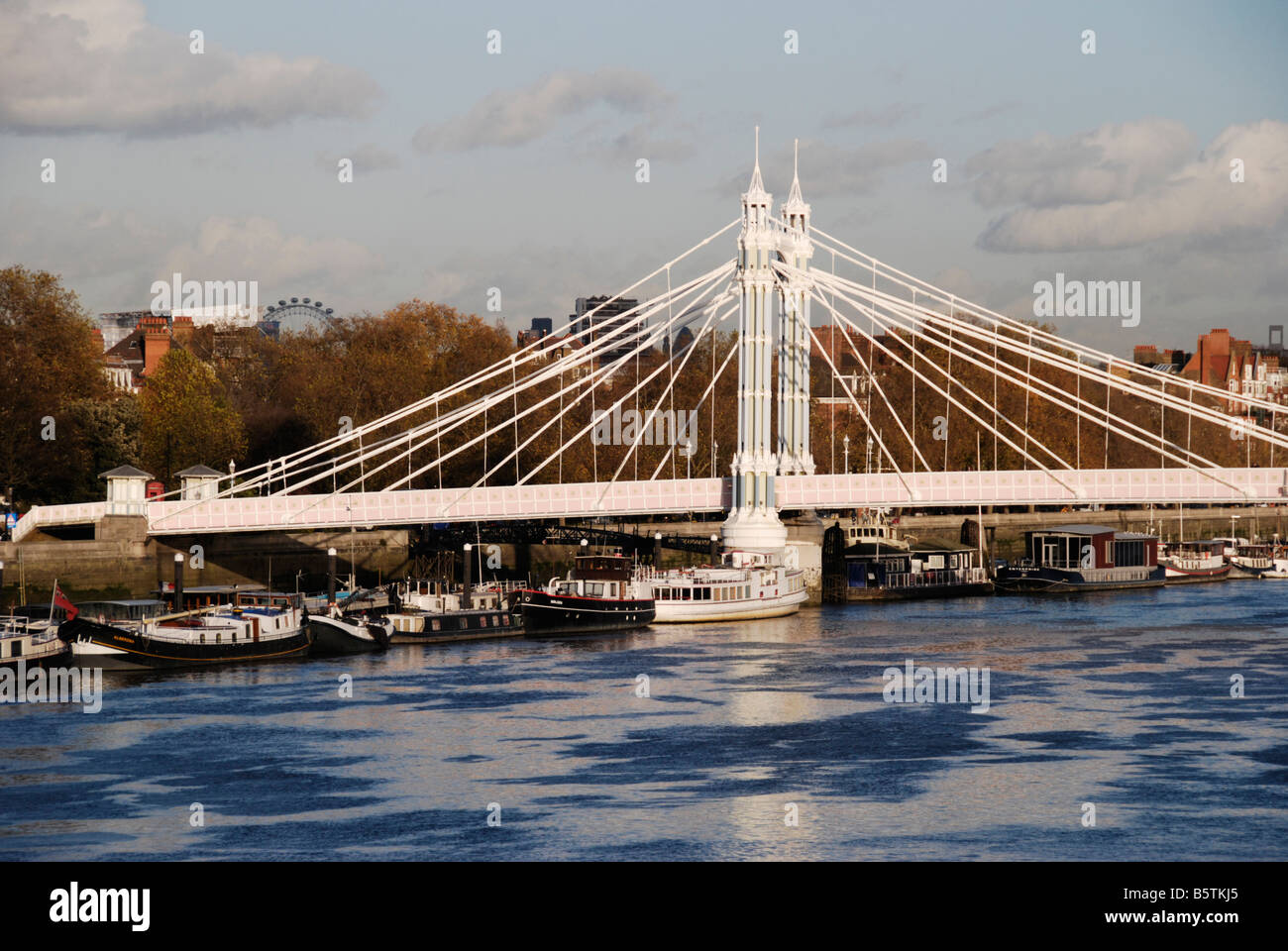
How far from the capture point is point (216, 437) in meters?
62.0

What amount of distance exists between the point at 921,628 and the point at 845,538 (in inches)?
496

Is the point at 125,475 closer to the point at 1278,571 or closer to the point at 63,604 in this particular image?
the point at 63,604

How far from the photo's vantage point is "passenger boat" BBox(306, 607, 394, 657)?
40.1 meters

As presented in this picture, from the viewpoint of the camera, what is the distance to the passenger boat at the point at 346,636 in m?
40.1

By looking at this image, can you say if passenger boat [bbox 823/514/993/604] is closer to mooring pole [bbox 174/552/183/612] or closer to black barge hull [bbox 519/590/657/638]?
black barge hull [bbox 519/590/657/638]

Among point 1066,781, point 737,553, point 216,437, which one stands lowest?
point 1066,781

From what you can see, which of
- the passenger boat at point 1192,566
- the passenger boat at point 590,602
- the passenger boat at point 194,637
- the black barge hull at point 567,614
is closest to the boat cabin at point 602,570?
the passenger boat at point 590,602

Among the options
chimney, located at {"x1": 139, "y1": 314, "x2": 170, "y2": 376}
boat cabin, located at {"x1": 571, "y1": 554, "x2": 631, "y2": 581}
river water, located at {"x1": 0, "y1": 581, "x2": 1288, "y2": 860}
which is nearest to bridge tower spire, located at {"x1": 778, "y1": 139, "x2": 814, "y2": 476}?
boat cabin, located at {"x1": 571, "y1": 554, "x2": 631, "y2": 581}

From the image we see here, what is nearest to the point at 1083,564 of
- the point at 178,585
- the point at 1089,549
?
the point at 1089,549

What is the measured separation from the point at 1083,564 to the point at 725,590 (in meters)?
17.7

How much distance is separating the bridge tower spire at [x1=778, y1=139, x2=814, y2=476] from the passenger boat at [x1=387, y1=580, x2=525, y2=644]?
12.9 meters

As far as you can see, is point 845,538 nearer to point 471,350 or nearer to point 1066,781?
point 471,350
